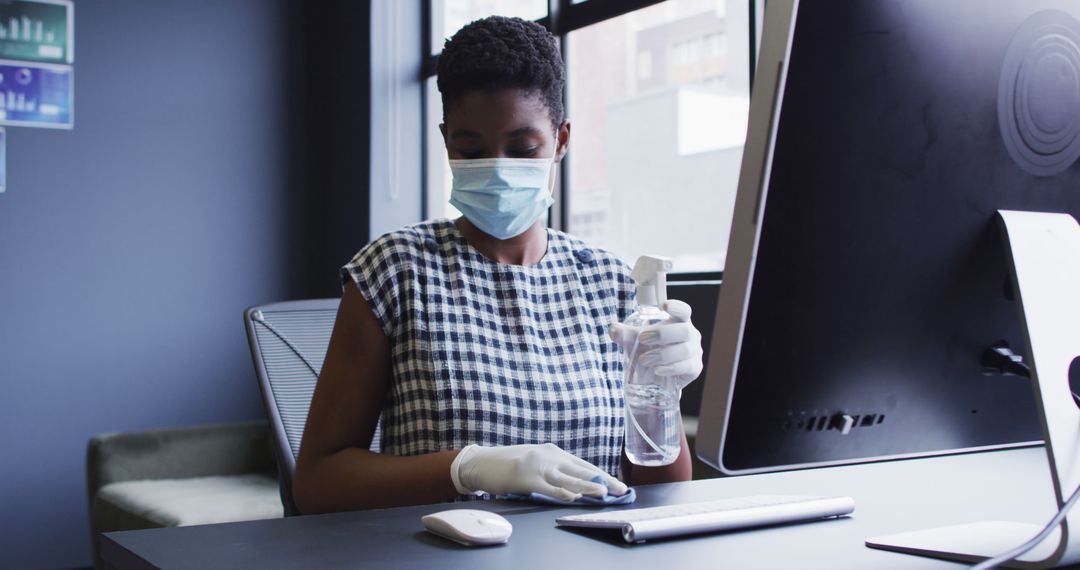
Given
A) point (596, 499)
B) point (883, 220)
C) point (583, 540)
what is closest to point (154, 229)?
point (596, 499)

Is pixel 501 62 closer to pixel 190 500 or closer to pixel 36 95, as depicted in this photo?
pixel 190 500

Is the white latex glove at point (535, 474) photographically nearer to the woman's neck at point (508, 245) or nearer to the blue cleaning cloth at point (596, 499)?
the blue cleaning cloth at point (596, 499)

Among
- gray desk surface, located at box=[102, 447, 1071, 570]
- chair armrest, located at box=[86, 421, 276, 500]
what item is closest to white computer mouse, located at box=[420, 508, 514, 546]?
gray desk surface, located at box=[102, 447, 1071, 570]

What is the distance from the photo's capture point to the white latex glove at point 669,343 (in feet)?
2.88

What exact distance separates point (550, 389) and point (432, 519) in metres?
0.51

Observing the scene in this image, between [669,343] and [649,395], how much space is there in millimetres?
275

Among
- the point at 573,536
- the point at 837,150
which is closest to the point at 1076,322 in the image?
the point at 837,150

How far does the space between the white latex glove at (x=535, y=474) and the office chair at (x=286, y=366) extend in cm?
58

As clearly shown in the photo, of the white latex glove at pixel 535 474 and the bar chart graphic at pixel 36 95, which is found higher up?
the bar chart graphic at pixel 36 95

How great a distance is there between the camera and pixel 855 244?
0.65m

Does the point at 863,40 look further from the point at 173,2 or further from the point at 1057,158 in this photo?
the point at 173,2

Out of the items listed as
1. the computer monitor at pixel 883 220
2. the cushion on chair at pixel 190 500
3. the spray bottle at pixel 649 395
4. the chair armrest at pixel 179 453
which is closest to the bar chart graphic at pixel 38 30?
the chair armrest at pixel 179 453

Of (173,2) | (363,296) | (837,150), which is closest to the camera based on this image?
(837,150)

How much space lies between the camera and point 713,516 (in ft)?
2.64
